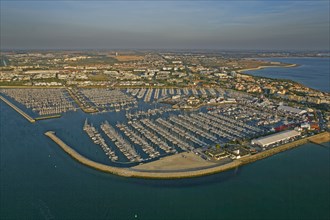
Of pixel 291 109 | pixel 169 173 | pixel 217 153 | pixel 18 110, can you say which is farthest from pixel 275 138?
pixel 18 110

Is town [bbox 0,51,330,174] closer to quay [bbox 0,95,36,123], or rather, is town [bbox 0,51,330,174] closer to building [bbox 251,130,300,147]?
building [bbox 251,130,300,147]

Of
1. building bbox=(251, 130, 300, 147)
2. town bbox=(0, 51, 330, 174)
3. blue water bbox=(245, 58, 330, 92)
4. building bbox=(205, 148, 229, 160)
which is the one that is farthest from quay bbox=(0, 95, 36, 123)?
blue water bbox=(245, 58, 330, 92)

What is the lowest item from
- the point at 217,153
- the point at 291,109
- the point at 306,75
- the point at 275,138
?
the point at 217,153

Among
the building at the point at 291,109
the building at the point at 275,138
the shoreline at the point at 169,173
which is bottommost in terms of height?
the shoreline at the point at 169,173

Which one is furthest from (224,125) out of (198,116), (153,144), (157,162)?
(157,162)

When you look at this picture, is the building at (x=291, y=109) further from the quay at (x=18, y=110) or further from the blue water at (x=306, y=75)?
the quay at (x=18, y=110)

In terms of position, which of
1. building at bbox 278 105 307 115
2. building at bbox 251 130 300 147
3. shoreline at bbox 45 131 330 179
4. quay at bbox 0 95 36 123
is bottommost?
shoreline at bbox 45 131 330 179

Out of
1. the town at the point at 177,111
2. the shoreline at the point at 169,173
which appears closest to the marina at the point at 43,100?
the town at the point at 177,111

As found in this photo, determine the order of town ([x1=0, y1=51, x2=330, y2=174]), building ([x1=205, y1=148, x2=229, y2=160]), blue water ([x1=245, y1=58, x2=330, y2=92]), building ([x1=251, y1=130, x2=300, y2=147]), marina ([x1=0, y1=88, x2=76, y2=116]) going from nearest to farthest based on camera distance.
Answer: building ([x1=205, y1=148, x2=229, y2=160])
town ([x1=0, y1=51, x2=330, y2=174])
building ([x1=251, y1=130, x2=300, y2=147])
marina ([x1=0, y1=88, x2=76, y2=116])
blue water ([x1=245, y1=58, x2=330, y2=92])

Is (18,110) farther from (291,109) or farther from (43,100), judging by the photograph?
(291,109)
